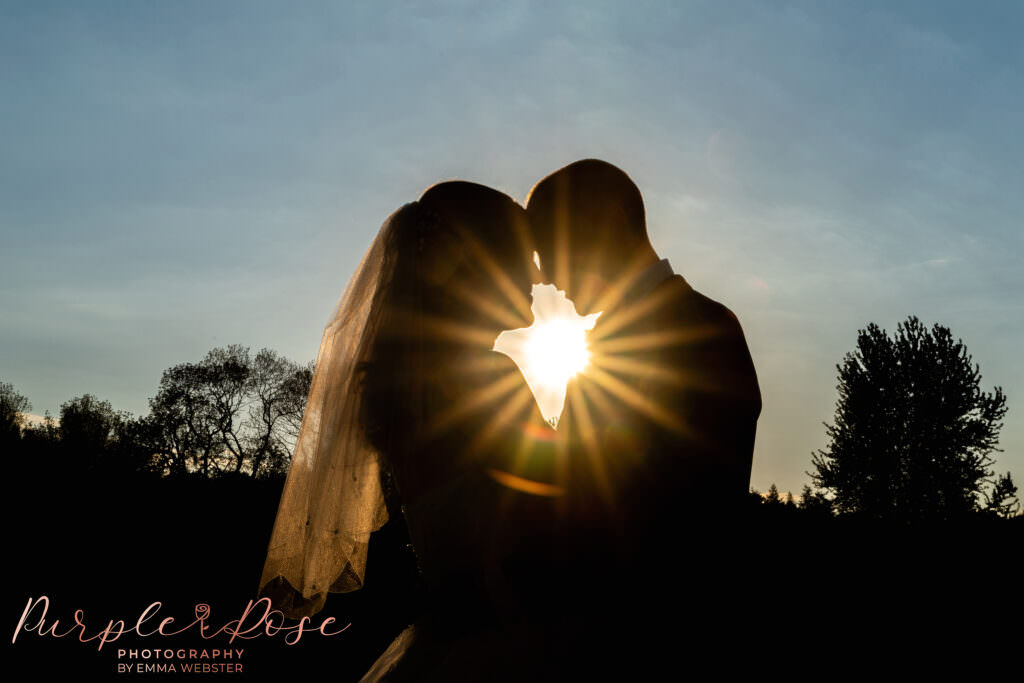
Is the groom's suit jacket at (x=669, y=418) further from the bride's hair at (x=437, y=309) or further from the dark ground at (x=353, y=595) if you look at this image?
the dark ground at (x=353, y=595)

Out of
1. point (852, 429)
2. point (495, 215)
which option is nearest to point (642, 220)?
point (495, 215)

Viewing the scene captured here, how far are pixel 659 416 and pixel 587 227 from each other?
83cm

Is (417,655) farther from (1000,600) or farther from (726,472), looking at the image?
(1000,600)

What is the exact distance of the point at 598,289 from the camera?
191cm

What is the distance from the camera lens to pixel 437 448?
167cm

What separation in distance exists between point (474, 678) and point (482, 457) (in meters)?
0.53

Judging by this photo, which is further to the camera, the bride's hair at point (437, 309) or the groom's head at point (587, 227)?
the groom's head at point (587, 227)

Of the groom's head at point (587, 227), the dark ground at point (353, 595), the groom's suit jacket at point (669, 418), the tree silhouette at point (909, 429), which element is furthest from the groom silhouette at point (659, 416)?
the tree silhouette at point (909, 429)

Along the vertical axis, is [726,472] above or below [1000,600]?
below

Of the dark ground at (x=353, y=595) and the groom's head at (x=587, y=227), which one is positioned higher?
the groom's head at (x=587, y=227)

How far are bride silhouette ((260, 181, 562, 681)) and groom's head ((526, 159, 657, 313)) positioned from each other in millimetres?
144

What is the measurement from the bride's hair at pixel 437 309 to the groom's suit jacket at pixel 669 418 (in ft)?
1.29

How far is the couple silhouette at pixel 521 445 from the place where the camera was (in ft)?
4.38

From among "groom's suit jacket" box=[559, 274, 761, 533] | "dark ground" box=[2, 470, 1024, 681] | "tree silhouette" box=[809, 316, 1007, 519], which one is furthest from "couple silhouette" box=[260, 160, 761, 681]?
"tree silhouette" box=[809, 316, 1007, 519]
